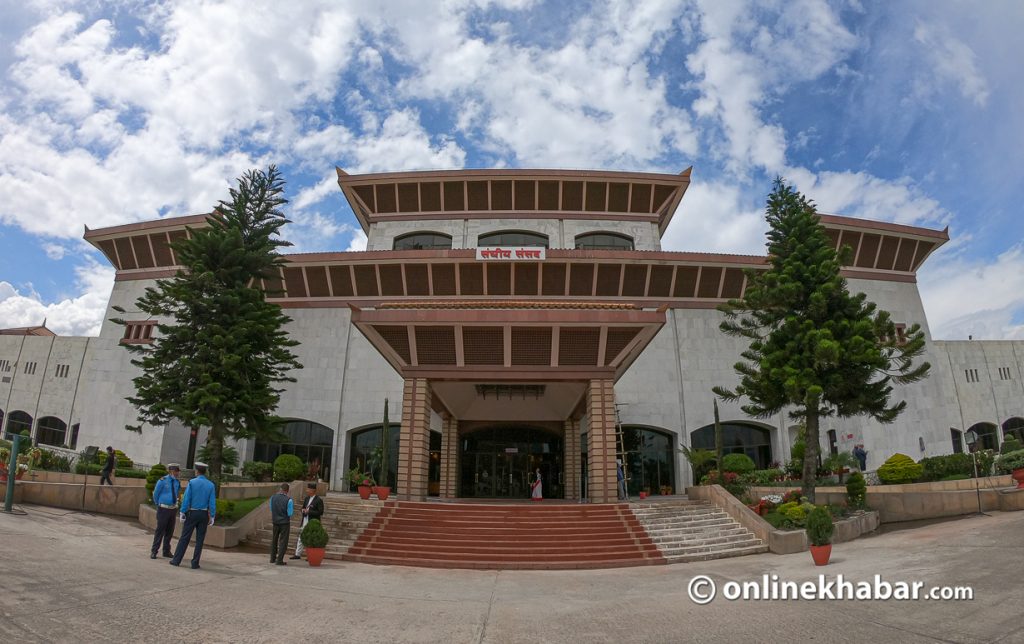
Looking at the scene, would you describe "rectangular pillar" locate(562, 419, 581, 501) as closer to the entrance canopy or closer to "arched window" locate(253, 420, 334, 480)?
the entrance canopy

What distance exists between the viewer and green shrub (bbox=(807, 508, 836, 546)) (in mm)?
10922

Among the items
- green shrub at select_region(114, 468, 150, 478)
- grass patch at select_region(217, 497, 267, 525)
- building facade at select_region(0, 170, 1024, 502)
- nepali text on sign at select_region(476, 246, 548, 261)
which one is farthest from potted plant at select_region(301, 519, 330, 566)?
nepali text on sign at select_region(476, 246, 548, 261)

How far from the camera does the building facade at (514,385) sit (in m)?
28.8

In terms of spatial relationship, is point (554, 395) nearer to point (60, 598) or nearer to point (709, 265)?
point (709, 265)

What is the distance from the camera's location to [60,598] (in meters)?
6.05

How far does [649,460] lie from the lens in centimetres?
2906

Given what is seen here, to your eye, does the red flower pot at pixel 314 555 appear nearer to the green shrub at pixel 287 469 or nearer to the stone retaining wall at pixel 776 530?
the stone retaining wall at pixel 776 530

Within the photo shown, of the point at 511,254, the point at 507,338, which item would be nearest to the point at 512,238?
the point at 511,254

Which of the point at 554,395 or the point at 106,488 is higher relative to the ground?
the point at 554,395

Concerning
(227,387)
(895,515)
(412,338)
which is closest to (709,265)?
(895,515)

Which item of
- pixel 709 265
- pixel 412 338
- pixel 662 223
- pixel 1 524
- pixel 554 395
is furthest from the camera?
pixel 662 223

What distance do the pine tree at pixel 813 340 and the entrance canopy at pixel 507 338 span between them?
3942 mm

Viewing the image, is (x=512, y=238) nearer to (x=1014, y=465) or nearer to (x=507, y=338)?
(x=507, y=338)

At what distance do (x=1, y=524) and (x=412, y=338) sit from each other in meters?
10.8
